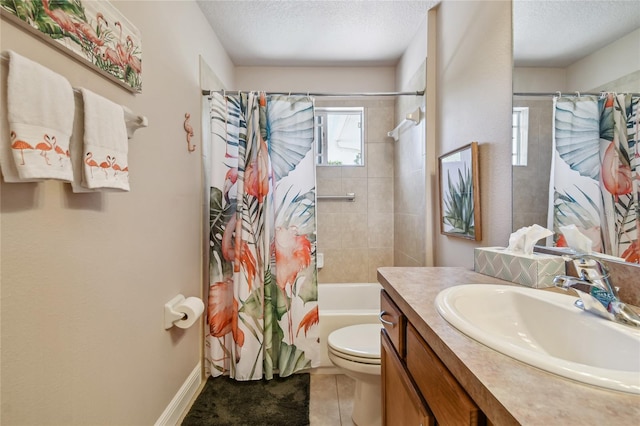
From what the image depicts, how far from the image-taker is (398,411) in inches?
36.4

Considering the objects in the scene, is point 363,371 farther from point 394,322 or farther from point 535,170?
point 535,170

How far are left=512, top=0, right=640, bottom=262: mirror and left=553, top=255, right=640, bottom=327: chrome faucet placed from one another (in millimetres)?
401

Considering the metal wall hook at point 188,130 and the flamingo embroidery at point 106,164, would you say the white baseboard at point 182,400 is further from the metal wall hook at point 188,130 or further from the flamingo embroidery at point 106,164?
the metal wall hook at point 188,130

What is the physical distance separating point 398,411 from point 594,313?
0.62 m

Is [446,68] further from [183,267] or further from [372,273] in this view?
[183,267]

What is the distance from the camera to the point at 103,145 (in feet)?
2.92

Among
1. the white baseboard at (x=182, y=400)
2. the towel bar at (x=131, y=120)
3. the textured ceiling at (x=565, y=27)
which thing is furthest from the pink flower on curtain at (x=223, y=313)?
the textured ceiling at (x=565, y=27)

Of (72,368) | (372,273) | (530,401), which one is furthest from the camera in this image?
(372,273)

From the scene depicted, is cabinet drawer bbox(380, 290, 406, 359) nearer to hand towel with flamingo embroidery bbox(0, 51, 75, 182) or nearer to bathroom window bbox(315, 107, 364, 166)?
hand towel with flamingo embroidery bbox(0, 51, 75, 182)

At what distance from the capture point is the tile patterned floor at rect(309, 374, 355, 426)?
5.16 feet

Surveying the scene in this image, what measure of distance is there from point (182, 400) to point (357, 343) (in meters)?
1.04

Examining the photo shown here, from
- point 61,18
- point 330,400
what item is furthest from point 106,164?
point 330,400

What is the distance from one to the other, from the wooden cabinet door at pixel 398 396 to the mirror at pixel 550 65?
0.72 metres

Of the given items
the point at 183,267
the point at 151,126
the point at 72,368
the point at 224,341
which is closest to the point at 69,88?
the point at 151,126
